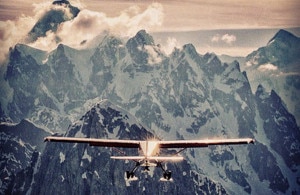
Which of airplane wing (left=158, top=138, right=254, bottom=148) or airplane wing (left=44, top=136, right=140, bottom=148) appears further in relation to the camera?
airplane wing (left=44, top=136, right=140, bottom=148)

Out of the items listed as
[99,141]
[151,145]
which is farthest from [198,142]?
[99,141]

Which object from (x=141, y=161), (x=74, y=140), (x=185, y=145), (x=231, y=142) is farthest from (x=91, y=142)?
(x=231, y=142)

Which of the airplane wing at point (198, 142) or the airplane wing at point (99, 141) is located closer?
the airplane wing at point (198, 142)

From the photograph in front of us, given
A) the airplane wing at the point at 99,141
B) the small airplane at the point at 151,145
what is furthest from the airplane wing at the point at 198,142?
the airplane wing at the point at 99,141

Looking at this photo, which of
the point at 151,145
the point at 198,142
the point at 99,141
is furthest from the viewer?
the point at 99,141

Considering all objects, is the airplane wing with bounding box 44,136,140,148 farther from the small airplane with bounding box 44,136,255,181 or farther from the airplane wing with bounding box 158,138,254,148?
the airplane wing with bounding box 158,138,254,148

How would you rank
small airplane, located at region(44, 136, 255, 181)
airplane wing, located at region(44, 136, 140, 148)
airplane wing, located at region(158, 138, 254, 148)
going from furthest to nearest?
airplane wing, located at region(44, 136, 140, 148) → airplane wing, located at region(158, 138, 254, 148) → small airplane, located at region(44, 136, 255, 181)

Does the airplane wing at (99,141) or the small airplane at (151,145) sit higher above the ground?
the airplane wing at (99,141)

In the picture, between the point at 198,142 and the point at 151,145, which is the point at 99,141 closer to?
the point at 151,145

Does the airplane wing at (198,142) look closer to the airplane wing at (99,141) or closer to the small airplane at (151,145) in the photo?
the small airplane at (151,145)

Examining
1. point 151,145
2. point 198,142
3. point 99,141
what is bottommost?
point 151,145

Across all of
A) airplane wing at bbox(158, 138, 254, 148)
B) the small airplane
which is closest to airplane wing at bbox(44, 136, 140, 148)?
the small airplane

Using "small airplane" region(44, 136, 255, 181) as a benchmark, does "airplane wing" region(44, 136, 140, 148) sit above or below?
above

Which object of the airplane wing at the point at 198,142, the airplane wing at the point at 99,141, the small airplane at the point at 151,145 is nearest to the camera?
the small airplane at the point at 151,145
